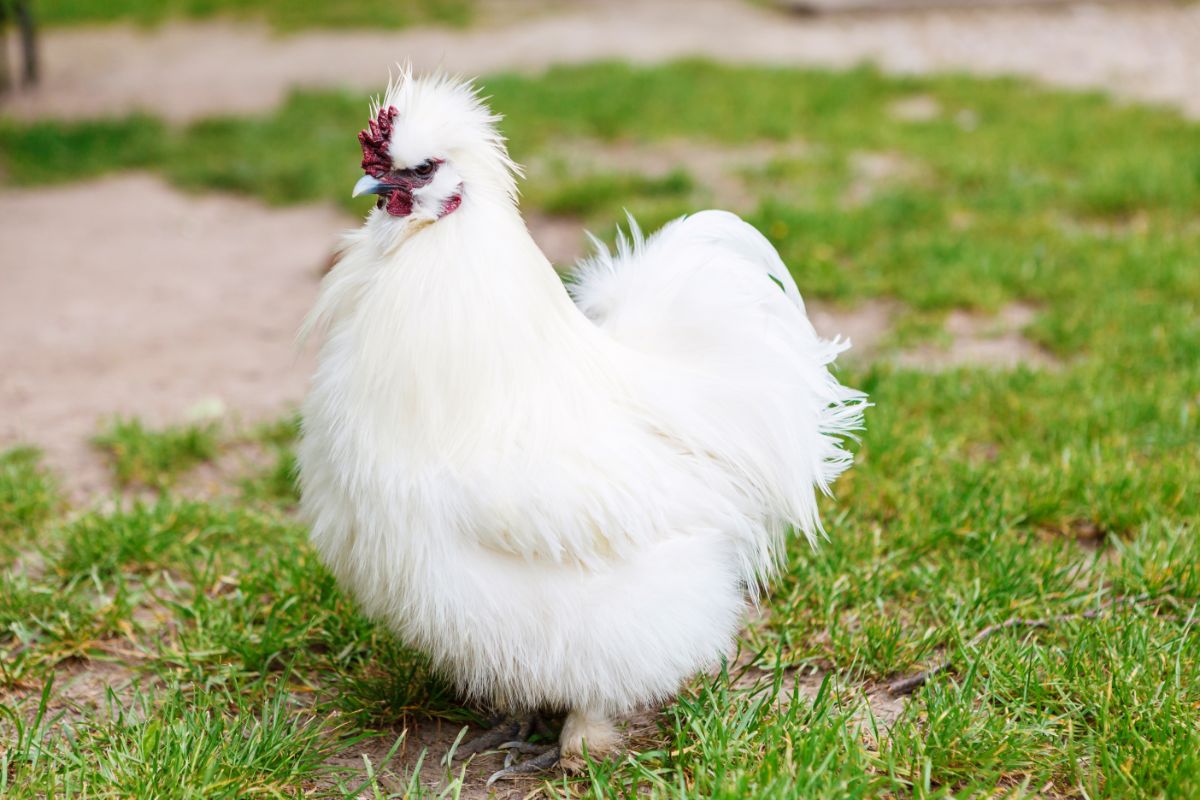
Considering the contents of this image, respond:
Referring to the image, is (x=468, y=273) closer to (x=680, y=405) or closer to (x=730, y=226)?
(x=680, y=405)

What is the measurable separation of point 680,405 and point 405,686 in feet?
3.69

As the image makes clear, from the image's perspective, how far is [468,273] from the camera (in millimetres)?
2584

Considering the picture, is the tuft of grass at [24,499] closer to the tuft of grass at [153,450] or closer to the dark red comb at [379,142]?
the tuft of grass at [153,450]

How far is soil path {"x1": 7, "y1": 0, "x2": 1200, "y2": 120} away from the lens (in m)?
10.5

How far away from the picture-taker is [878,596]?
3428mm

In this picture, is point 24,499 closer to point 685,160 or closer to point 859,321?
point 859,321

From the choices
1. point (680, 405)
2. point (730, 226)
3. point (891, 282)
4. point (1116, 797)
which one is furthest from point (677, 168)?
point (1116, 797)

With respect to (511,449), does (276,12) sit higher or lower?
higher

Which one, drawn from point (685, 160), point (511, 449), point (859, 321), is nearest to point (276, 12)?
point (685, 160)

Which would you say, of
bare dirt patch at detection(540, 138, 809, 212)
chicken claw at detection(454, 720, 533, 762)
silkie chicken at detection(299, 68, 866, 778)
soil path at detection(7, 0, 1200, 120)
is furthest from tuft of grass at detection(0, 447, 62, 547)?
soil path at detection(7, 0, 1200, 120)

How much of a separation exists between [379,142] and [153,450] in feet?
8.26

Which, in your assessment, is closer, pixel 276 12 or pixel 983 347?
pixel 983 347

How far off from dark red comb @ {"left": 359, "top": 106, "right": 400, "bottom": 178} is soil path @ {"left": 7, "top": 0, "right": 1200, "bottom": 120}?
8.09 metres

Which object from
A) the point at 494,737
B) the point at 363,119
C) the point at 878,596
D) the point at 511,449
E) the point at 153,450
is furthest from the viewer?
the point at 363,119
